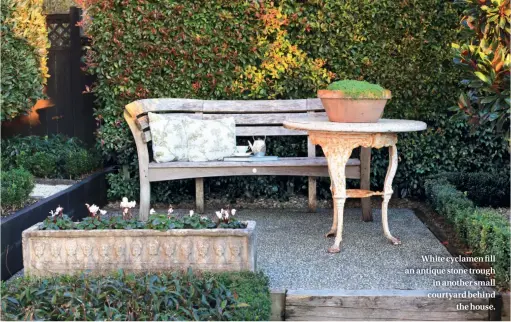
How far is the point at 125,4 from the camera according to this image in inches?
250

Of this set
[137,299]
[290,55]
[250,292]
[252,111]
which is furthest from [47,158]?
[250,292]

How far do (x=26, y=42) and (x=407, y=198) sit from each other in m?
3.90

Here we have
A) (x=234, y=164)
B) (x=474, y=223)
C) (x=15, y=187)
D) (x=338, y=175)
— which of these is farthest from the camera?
(x=234, y=164)

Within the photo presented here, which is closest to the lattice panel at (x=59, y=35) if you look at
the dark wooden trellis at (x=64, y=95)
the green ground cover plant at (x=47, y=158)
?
the dark wooden trellis at (x=64, y=95)

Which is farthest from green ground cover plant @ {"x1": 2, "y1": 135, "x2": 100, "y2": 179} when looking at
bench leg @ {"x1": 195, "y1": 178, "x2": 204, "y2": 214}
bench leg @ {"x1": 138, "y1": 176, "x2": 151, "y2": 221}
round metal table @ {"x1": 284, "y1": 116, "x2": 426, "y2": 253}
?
round metal table @ {"x1": 284, "y1": 116, "x2": 426, "y2": 253}

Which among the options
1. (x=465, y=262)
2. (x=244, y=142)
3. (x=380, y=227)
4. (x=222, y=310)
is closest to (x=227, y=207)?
(x=244, y=142)

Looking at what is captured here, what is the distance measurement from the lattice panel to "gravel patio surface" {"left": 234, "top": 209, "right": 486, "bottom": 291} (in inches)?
108

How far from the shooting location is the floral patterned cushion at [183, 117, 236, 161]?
20.0 feet

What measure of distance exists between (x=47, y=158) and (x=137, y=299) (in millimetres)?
3295

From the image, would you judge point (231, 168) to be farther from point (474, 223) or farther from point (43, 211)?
point (474, 223)

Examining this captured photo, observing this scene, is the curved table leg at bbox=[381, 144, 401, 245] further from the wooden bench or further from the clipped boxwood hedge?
the clipped boxwood hedge

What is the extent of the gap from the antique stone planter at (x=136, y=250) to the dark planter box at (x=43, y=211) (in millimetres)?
541

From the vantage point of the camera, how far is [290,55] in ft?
21.0

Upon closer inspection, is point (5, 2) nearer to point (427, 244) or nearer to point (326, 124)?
point (326, 124)
